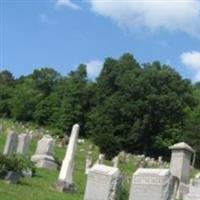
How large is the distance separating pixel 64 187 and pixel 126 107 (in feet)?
159

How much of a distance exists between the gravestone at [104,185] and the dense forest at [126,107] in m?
41.2

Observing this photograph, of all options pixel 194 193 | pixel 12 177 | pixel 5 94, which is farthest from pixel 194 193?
pixel 5 94

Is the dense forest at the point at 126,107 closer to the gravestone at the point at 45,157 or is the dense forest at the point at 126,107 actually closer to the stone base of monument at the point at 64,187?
the gravestone at the point at 45,157

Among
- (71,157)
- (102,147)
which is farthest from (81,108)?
(71,157)

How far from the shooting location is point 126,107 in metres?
68.6

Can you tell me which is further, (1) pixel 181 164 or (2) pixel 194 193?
(1) pixel 181 164

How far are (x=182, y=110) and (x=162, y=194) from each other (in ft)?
183

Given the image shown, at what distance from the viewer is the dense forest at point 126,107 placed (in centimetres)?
6644

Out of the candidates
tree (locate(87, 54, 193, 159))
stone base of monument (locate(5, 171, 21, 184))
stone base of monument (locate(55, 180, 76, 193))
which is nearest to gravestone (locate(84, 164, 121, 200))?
stone base of monument (locate(5, 171, 21, 184))

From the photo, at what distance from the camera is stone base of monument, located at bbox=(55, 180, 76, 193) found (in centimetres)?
2011

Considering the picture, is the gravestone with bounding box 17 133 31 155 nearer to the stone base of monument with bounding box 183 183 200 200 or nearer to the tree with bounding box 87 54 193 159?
the stone base of monument with bounding box 183 183 200 200

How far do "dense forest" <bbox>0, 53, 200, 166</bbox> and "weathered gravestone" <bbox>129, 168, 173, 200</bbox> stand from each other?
42457 millimetres

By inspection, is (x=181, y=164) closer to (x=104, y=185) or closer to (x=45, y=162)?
(x=45, y=162)

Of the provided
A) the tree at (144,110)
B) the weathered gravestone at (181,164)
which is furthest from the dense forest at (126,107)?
the weathered gravestone at (181,164)
